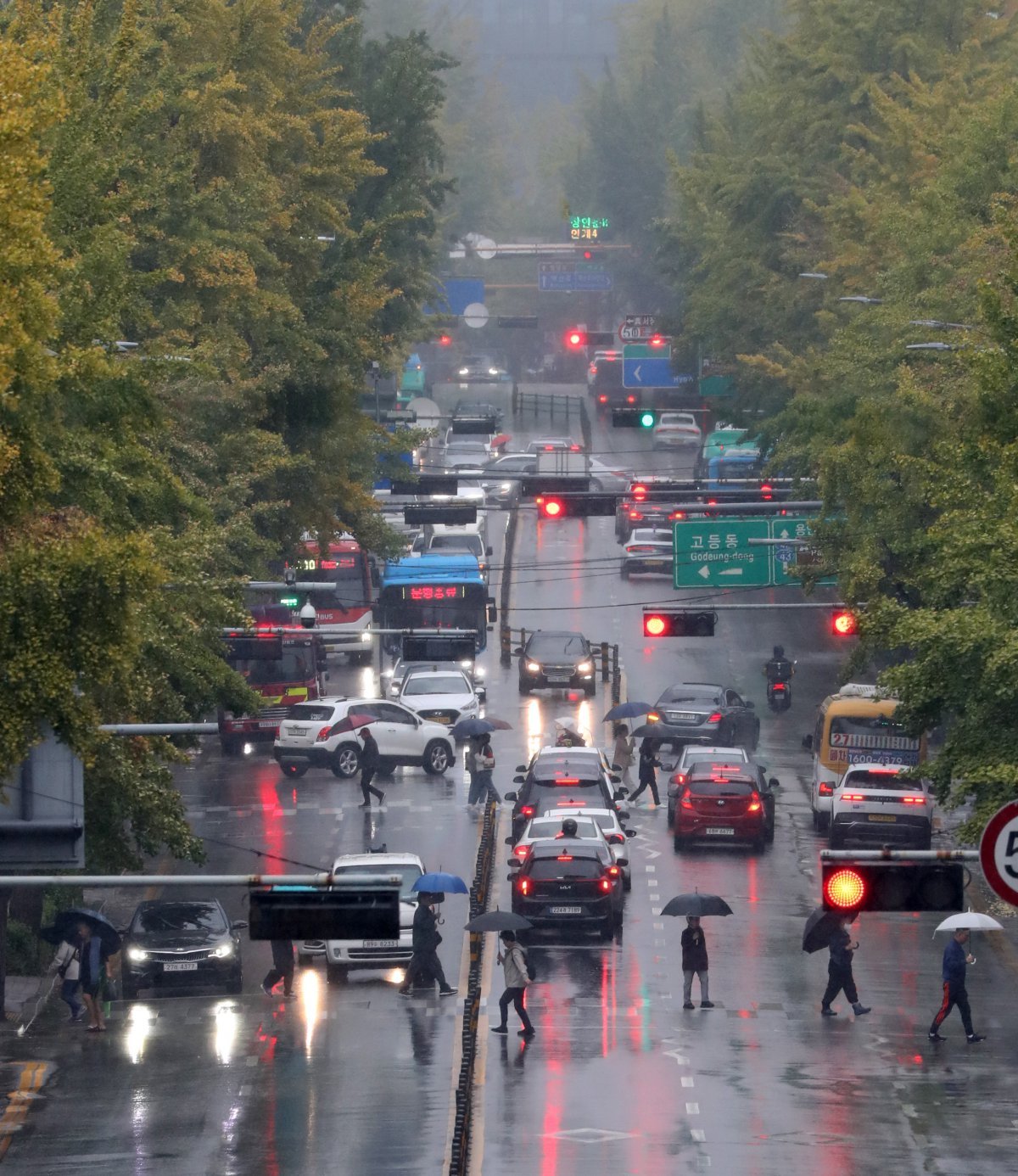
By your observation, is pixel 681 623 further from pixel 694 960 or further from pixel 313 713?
pixel 694 960

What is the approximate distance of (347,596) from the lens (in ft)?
191

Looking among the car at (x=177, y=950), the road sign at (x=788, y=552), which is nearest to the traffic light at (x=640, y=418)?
the road sign at (x=788, y=552)

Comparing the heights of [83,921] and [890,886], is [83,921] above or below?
below

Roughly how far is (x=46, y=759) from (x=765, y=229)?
50.2 meters

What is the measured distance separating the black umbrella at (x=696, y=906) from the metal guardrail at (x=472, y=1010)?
2.67 m

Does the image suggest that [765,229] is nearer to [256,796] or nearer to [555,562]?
[555,562]

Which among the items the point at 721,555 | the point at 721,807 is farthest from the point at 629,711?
the point at 721,807

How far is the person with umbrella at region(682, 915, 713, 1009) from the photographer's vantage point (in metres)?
27.1

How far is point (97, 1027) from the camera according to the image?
27.0 m

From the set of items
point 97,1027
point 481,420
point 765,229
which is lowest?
point 97,1027

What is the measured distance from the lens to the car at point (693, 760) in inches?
1506

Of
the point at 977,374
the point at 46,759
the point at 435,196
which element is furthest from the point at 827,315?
the point at 46,759

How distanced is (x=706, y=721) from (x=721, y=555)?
145 inches

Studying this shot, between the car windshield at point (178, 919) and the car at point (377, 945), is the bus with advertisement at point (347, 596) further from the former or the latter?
the car windshield at point (178, 919)
